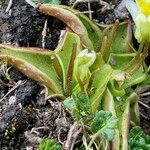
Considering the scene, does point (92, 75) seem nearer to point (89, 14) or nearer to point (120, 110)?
point (120, 110)

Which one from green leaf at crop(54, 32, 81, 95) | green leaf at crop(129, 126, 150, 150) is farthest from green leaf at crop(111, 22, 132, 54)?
green leaf at crop(129, 126, 150, 150)

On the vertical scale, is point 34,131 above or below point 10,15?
below

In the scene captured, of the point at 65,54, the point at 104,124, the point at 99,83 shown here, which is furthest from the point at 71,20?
the point at 104,124

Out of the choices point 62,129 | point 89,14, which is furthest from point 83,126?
point 89,14

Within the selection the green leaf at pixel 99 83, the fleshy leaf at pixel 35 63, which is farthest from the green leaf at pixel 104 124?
the fleshy leaf at pixel 35 63

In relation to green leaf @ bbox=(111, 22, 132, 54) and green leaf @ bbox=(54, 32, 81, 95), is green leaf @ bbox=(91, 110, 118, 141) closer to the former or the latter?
green leaf @ bbox=(54, 32, 81, 95)

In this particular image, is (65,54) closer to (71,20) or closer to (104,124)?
(71,20)

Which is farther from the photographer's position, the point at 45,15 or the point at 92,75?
the point at 45,15
